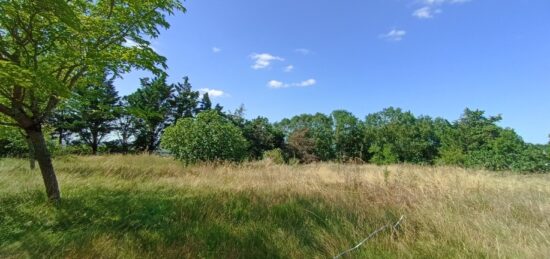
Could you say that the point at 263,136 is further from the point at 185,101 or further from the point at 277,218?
the point at 277,218

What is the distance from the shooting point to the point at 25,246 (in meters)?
3.57

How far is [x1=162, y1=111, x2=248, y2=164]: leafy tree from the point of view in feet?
44.4

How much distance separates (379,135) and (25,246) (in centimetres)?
4859

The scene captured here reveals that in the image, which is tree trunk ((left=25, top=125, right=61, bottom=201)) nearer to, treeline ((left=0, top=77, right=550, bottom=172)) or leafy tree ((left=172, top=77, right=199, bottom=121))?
treeline ((left=0, top=77, right=550, bottom=172))

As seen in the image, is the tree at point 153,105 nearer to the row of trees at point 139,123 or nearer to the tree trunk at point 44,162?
the row of trees at point 139,123

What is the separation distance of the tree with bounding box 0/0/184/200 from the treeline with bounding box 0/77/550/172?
0.87 meters

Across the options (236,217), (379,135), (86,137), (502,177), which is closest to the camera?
(236,217)

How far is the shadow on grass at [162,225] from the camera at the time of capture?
3.60 metres

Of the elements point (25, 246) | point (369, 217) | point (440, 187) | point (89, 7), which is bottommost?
point (25, 246)

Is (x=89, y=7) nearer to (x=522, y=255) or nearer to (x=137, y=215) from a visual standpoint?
(x=137, y=215)

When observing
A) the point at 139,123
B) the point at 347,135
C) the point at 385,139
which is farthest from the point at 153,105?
the point at 385,139

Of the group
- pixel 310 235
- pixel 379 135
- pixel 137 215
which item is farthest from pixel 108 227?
pixel 379 135

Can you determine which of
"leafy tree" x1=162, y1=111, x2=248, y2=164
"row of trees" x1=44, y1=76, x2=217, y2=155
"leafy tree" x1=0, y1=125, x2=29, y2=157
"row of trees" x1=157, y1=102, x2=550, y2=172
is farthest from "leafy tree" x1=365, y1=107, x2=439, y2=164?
"leafy tree" x1=0, y1=125, x2=29, y2=157

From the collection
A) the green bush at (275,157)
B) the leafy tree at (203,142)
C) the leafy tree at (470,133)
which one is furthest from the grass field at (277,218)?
the leafy tree at (470,133)
